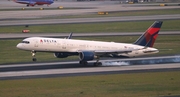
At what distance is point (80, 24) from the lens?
4532 inches

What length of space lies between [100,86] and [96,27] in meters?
63.6

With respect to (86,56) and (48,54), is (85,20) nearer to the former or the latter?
(48,54)

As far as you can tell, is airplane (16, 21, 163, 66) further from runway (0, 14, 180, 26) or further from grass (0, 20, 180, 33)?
runway (0, 14, 180, 26)

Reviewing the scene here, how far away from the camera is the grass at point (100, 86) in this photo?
42688mm

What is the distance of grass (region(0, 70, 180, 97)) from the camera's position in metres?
42.7

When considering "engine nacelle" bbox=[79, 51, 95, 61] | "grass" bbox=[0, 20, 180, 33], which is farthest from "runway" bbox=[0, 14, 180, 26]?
"engine nacelle" bbox=[79, 51, 95, 61]

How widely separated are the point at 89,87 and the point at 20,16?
91927 mm

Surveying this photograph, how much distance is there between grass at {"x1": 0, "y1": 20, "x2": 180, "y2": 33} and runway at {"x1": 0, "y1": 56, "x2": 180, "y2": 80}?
127 ft

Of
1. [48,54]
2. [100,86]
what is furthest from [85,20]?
[100,86]

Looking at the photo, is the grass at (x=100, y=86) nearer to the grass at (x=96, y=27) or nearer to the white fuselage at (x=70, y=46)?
the white fuselage at (x=70, y=46)

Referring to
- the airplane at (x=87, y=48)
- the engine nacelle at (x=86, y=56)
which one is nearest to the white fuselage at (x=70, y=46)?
the airplane at (x=87, y=48)

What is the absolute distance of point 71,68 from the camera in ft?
199

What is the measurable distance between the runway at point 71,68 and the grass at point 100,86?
3.11 meters

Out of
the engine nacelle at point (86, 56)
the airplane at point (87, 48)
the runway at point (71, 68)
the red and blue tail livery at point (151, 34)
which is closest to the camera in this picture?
the runway at point (71, 68)
